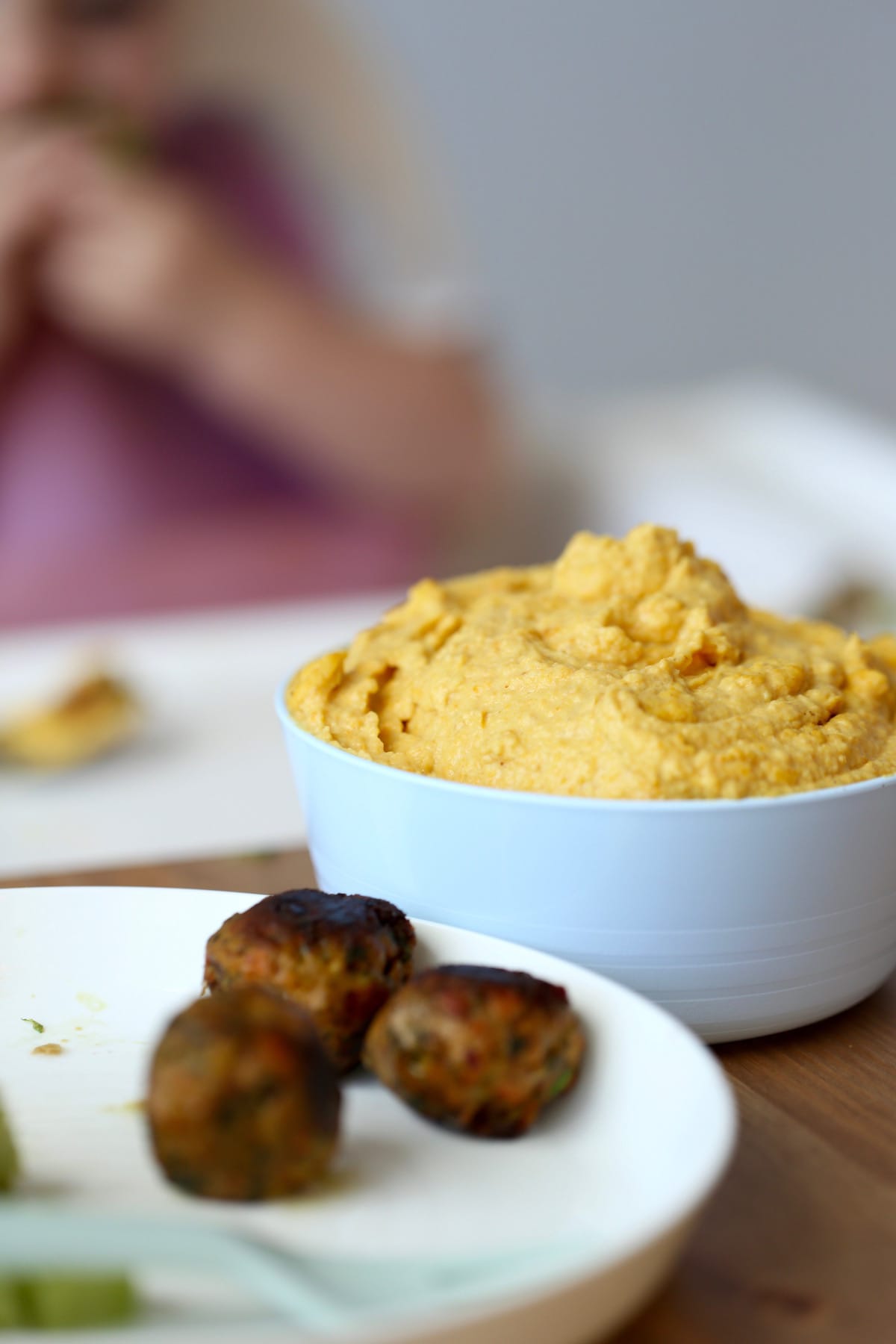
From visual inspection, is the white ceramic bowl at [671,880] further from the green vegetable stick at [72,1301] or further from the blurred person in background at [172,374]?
the blurred person in background at [172,374]

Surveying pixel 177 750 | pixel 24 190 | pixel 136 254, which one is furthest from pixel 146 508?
pixel 177 750

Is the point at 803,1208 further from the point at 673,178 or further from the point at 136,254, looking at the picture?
the point at 673,178

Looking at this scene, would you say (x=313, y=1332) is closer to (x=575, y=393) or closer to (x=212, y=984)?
(x=212, y=984)

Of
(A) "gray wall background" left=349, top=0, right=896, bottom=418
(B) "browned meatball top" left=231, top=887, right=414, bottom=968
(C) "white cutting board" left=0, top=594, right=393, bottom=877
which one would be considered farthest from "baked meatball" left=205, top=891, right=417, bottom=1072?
(A) "gray wall background" left=349, top=0, right=896, bottom=418

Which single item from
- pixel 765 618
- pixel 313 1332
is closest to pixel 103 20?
pixel 765 618

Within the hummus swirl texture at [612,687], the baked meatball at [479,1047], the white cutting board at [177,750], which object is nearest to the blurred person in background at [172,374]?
the white cutting board at [177,750]
